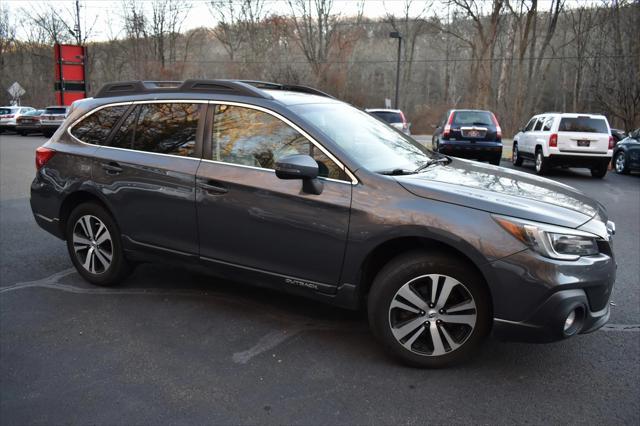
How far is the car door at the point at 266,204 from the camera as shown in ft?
11.6

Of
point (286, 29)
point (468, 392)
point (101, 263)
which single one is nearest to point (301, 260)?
point (468, 392)

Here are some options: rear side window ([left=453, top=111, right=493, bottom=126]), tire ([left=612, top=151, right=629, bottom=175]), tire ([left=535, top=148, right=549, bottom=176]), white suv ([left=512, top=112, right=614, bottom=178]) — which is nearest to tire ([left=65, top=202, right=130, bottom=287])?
white suv ([left=512, top=112, right=614, bottom=178])

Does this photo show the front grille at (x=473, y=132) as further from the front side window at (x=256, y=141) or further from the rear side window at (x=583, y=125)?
the front side window at (x=256, y=141)

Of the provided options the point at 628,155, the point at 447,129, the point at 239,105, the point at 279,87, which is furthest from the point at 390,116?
the point at 239,105

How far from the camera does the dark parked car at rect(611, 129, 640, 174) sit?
48.8 ft

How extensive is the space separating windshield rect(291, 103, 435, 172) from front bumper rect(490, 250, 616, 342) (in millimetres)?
1097

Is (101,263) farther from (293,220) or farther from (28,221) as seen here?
(28,221)

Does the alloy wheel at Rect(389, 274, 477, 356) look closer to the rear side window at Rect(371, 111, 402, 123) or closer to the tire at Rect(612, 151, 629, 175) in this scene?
the tire at Rect(612, 151, 629, 175)

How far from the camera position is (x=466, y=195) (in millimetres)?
3260

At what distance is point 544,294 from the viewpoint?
3.00 meters

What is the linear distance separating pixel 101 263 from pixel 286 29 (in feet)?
163

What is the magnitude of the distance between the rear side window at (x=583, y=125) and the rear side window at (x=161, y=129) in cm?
1233

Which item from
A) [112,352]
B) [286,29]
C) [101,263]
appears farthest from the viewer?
[286,29]

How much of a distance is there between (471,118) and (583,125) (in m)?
3.15
